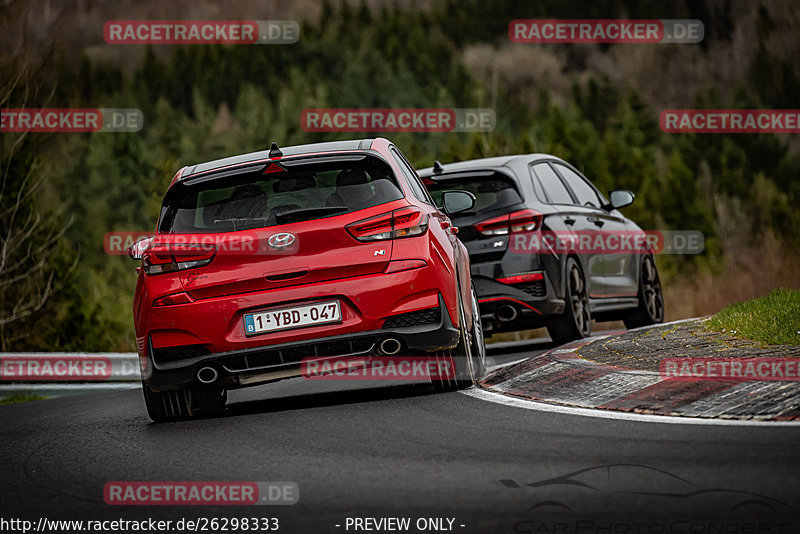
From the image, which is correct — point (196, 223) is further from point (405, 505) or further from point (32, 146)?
point (32, 146)

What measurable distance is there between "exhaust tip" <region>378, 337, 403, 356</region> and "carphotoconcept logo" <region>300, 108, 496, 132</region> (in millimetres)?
89036

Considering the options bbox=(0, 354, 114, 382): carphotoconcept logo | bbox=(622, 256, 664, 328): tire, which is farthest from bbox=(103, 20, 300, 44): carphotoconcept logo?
bbox=(622, 256, 664, 328): tire

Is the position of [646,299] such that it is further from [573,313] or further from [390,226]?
[390,226]

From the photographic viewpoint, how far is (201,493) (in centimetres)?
545

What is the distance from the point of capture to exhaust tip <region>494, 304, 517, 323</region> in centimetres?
1119

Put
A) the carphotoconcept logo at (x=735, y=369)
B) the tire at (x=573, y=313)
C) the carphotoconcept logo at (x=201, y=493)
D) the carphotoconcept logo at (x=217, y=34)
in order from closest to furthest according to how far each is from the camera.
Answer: the carphotoconcept logo at (x=201, y=493), the carphotoconcept logo at (x=735, y=369), the tire at (x=573, y=313), the carphotoconcept logo at (x=217, y=34)

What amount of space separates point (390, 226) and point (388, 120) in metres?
114

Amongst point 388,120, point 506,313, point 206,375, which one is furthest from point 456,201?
point 388,120

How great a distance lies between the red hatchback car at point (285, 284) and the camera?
25.0 feet

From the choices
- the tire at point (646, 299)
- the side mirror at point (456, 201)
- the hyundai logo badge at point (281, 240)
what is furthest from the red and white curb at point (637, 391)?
the tire at point (646, 299)

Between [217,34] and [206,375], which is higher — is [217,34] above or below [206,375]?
above

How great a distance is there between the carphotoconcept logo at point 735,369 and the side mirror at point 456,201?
1.92m

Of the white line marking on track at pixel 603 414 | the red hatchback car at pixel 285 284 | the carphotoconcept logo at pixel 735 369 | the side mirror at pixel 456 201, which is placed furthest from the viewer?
the side mirror at pixel 456 201

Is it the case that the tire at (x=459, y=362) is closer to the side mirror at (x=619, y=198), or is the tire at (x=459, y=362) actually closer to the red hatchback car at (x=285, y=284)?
the red hatchback car at (x=285, y=284)
